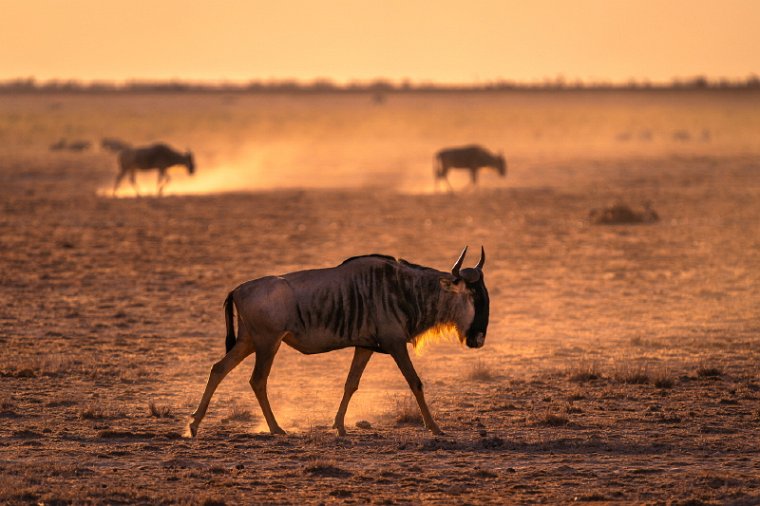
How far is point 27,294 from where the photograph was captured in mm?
17422

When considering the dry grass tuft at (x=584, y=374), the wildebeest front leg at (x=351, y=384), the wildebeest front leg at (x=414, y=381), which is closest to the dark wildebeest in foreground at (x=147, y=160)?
the dry grass tuft at (x=584, y=374)

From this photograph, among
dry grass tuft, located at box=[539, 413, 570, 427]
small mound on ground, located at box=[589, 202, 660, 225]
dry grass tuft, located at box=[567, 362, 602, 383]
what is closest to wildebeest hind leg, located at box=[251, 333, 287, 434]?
dry grass tuft, located at box=[539, 413, 570, 427]

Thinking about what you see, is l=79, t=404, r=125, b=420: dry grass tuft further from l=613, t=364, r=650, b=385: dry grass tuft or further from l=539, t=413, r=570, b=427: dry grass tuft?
l=613, t=364, r=650, b=385: dry grass tuft

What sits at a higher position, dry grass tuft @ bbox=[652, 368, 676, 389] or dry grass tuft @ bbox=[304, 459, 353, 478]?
dry grass tuft @ bbox=[652, 368, 676, 389]

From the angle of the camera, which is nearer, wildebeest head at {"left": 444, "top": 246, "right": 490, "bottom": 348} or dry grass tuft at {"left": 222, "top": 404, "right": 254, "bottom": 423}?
wildebeest head at {"left": 444, "top": 246, "right": 490, "bottom": 348}

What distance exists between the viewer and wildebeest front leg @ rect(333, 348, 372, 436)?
392 inches

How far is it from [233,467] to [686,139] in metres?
63.4

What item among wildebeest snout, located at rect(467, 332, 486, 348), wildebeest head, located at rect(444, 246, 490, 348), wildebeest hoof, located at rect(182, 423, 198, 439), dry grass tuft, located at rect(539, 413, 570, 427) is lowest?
dry grass tuft, located at rect(539, 413, 570, 427)

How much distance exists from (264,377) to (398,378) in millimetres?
2907

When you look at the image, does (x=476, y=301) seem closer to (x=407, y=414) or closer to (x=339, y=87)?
(x=407, y=414)

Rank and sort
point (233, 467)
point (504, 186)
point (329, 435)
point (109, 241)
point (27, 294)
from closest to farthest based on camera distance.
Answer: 1. point (233, 467)
2. point (329, 435)
3. point (27, 294)
4. point (109, 241)
5. point (504, 186)

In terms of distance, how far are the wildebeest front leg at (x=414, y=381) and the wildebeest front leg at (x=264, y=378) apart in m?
0.88

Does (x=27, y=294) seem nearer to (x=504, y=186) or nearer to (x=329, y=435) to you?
(x=329, y=435)

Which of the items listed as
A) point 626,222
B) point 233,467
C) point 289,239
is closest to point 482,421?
point 233,467
